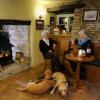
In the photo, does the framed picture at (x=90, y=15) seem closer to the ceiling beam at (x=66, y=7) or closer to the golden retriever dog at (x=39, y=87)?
the ceiling beam at (x=66, y=7)

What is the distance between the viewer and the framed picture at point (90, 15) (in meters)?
4.29

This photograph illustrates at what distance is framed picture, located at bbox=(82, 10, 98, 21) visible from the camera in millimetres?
4291

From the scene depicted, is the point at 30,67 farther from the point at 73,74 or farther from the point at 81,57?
the point at 81,57

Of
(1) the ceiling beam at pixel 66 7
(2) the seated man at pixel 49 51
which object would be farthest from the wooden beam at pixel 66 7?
(2) the seated man at pixel 49 51

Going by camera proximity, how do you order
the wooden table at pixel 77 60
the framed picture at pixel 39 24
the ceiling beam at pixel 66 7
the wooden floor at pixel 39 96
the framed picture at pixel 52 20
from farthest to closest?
the framed picture at pixel 52 20 → the framed picture at pixel 39 24 → the ceiling beam at pixel 66 7 → the wooden table at pixel 77 60 → the wooden floor at pixel 39 96

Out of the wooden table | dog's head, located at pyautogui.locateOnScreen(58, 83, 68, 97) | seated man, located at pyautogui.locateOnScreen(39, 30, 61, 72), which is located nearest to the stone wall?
seated man, located at pyautogui.locateOnScreen(39, 30, 61, 72)

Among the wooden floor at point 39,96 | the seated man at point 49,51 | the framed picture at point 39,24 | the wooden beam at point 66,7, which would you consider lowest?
the wooden floor at point 39,96

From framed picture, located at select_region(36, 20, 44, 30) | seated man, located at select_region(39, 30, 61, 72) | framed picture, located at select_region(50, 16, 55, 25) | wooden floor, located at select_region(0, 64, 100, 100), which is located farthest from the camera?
framed picture, located at select_region(50, 16, 55, 25)

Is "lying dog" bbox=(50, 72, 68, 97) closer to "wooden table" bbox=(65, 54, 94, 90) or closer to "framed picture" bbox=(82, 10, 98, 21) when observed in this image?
"wooden table" bbox=(65, 54, 94, 90)

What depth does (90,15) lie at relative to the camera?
14.3 ft

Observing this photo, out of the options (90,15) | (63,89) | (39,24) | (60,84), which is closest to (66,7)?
(90,15)

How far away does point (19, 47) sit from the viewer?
4.83 metres

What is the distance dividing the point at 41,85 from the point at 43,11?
9.10 ft

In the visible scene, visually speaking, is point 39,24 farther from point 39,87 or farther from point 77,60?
point 39,87
